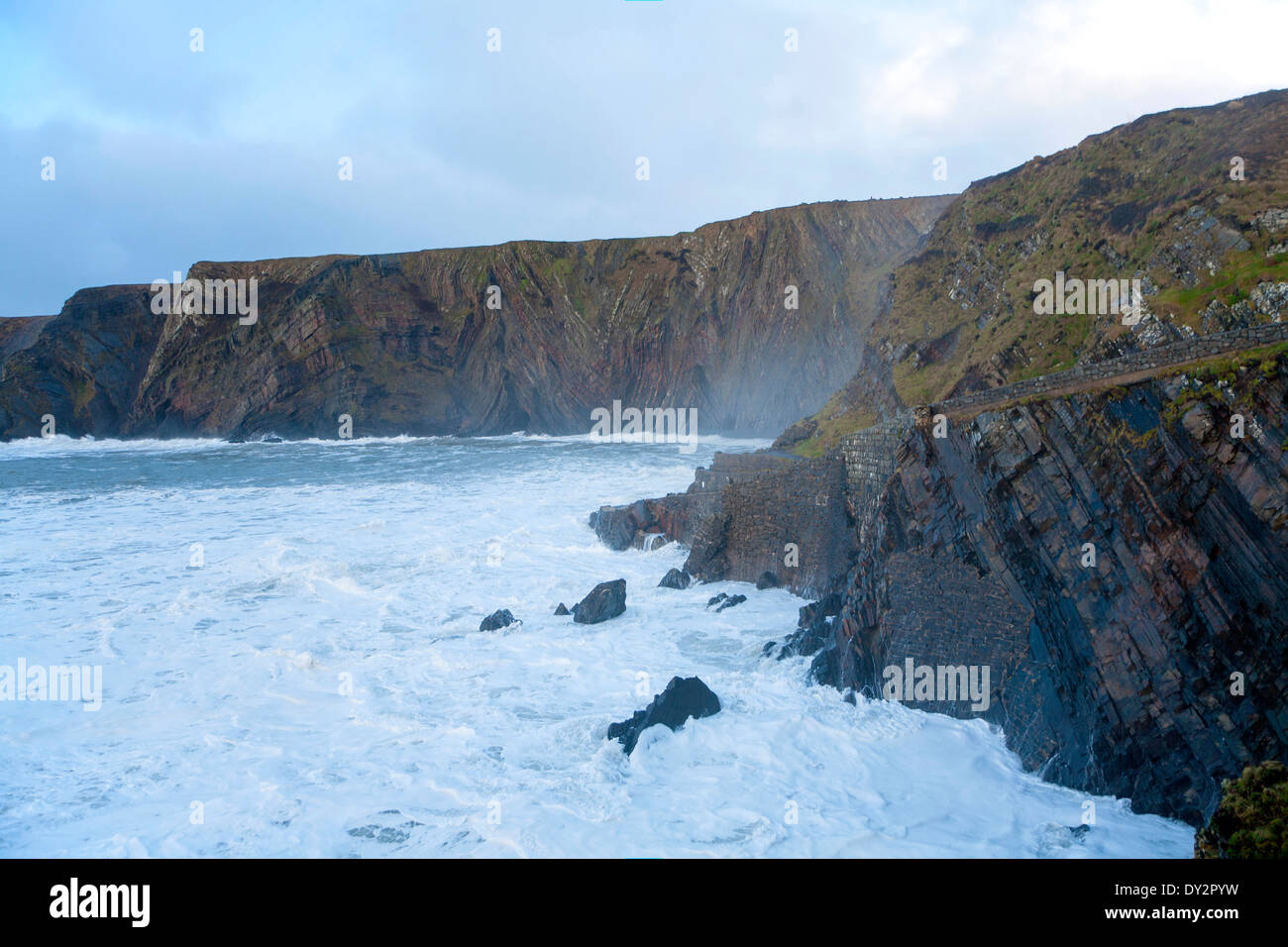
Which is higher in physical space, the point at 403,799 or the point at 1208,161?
the point at 1208,161

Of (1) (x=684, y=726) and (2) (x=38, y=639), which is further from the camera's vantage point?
(2) (x=38, y=639)

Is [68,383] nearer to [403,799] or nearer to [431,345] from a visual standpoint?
[431,345]

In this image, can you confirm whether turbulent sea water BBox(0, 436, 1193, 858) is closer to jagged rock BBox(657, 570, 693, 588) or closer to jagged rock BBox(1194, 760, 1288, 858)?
jagged rock BBox(657, 570, 693, 588)

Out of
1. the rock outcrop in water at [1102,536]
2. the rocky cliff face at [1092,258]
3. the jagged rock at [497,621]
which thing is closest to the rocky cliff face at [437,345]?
the rocky cliff face at [1092,258]

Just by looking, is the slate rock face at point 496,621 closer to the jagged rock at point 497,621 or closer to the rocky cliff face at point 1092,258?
the jagged rock at point 497,621

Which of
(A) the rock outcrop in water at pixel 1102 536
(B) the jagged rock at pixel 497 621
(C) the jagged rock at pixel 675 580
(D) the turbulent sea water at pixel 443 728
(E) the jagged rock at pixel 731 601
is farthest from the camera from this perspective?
(C) the jagged rock at pixel 675 580

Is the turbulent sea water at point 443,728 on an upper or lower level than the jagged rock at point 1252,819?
lower

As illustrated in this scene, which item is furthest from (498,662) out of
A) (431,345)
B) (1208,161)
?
(431,345)
